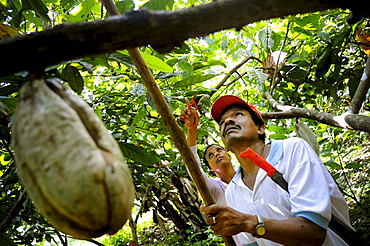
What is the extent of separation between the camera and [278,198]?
5.59ft

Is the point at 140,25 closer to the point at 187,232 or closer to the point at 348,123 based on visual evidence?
the point at 348,123

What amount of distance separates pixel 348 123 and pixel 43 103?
155 cm

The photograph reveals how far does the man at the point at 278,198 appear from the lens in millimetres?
1496

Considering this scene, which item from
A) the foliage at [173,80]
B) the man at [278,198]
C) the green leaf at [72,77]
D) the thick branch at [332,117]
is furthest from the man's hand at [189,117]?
the green leaf at [72,77]

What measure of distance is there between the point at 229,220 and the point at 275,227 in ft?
0.68

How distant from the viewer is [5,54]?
0.47 m

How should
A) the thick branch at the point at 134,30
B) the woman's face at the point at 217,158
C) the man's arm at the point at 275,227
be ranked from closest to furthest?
the thick branch at the point at 134,30 < the man's arm at the point at 275,227 < the woman's face at the point at 217,158

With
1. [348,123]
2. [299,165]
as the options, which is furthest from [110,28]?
[348,123]

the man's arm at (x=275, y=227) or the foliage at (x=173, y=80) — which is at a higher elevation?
the foliage at (x=173, y=80)

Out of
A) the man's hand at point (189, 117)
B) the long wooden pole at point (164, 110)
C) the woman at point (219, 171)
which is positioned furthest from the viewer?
the woman at point (219, 171)

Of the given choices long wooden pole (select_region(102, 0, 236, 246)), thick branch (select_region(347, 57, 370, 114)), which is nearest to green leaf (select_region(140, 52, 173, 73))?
long wooden pole (select_region(102, 0, 236, 246))

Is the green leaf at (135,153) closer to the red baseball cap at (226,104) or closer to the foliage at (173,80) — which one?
Result: the foliage at (173,80)

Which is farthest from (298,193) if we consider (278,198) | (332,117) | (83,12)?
(83,12)

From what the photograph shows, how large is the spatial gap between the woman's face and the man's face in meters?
0.74
